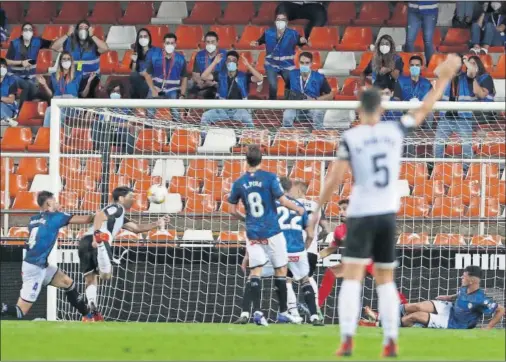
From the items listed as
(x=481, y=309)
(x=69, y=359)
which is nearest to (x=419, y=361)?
(x=69, y=359)

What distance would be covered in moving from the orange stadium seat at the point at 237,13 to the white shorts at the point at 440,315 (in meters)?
8.30

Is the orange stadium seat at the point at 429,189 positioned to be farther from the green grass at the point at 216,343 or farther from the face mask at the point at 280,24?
the green grass at the point at 216,343

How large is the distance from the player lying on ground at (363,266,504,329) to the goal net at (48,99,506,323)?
86 centimetres

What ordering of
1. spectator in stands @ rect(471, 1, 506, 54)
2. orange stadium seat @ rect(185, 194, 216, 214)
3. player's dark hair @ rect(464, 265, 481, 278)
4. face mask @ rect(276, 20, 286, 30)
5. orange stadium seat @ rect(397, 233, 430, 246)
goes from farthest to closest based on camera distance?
1. spectator in stands @ rect(471, 1, 506, 54)
2. face mask @ rect(276, 20, 286, 30)
3. orange stadium seat @ rect(185, 194, 216, 214)
4. orange stadium seat @ rect(397, 233, 430, 246)
5. player's dark hair @ rect(464, 265, 481, 278)

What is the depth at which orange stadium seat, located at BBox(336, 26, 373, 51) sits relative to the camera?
21.1 m

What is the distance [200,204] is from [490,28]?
6.15 m

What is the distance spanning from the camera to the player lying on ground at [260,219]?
518 inches

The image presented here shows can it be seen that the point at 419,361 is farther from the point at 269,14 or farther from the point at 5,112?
the point at 269,14

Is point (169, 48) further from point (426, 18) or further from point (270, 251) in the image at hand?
point (270, 251)

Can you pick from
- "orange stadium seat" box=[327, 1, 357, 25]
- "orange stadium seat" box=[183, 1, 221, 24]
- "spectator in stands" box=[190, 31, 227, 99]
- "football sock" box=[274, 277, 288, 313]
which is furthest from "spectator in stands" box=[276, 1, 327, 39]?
"football sock" box=[274, 277, 288, 313]

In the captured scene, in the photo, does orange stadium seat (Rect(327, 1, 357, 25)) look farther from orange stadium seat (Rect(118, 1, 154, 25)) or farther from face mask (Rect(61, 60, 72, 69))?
face mask (Rect(61, 60, 72, 69))

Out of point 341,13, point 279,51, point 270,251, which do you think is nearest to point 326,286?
point 270,251

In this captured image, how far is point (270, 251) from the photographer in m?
13.4

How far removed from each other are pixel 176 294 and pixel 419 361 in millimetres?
7894
